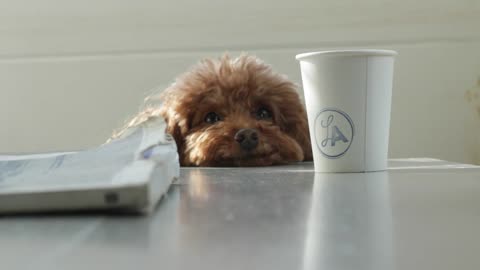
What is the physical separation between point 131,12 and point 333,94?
4.35 ft

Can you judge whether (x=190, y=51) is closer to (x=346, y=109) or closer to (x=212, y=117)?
(x=212, y=117)

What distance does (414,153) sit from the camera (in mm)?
2193

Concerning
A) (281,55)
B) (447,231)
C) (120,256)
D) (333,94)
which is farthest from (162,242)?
(281,55)

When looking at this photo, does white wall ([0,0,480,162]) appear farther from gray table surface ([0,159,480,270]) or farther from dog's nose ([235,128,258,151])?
gray table surface ([0,159,480,270])

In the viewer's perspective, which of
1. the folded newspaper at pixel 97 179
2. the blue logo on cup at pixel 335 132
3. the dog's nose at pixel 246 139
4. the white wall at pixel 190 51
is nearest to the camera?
the folded newspaper at pixel 97 179

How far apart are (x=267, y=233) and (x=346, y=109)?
0.58 m

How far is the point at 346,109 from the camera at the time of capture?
101 cm

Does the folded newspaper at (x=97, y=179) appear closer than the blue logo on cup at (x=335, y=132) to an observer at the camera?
Yes

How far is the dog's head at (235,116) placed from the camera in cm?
143

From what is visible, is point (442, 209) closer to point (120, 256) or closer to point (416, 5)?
point (120, 256)

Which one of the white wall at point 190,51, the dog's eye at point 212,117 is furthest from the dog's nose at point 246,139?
the white wall at point 190,51

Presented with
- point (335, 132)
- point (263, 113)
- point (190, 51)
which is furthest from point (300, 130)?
point (190, 51)

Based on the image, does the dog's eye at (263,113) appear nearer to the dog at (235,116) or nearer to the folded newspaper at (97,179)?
the dog at (235,116)

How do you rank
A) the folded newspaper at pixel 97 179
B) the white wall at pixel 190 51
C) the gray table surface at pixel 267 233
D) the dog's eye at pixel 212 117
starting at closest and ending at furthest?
the gray table surface at pixel 267 233 < the folded newspaper at pixel 97 179 < the dog's eye at pixel 212 117 < the white wall at pixel 190 51
